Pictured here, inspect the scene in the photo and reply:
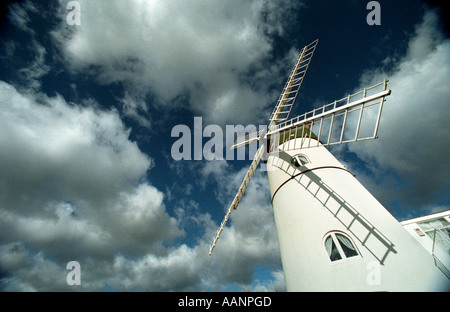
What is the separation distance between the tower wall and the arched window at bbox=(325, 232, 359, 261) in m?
0.06

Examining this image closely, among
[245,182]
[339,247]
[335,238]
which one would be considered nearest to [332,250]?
[339,247]

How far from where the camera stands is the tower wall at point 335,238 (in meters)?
5.21

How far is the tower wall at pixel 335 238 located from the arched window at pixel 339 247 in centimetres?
6

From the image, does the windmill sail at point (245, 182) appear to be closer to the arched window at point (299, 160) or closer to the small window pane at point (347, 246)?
the arched window at point (299, 160)

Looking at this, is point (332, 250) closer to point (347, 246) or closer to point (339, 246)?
point (339, 246)

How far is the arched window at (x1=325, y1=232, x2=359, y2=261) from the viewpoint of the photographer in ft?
19.2

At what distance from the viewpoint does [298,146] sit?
31.0 ft

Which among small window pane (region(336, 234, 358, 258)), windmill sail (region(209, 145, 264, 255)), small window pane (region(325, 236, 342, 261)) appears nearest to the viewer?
small window pane (region(336, 234, 358, 258))

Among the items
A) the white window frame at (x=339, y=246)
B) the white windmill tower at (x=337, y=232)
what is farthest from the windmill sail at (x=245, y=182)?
the white window frame at (x=339, y=246)

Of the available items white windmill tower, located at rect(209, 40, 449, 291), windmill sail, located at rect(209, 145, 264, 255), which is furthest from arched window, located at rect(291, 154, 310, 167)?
windmill sail, located at rect(209, 145, 264, 255)

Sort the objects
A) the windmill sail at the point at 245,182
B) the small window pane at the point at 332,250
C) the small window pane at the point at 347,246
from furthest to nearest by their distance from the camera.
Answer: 1. the windmill sail at the point at 245,182
2. the small window pane at the point at 332,250
3. the small window pane at the point at 347,246

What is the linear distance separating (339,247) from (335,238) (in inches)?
11.0

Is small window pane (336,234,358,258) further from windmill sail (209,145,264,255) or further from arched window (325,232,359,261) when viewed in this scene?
windmill sail (209,145,264,255)
